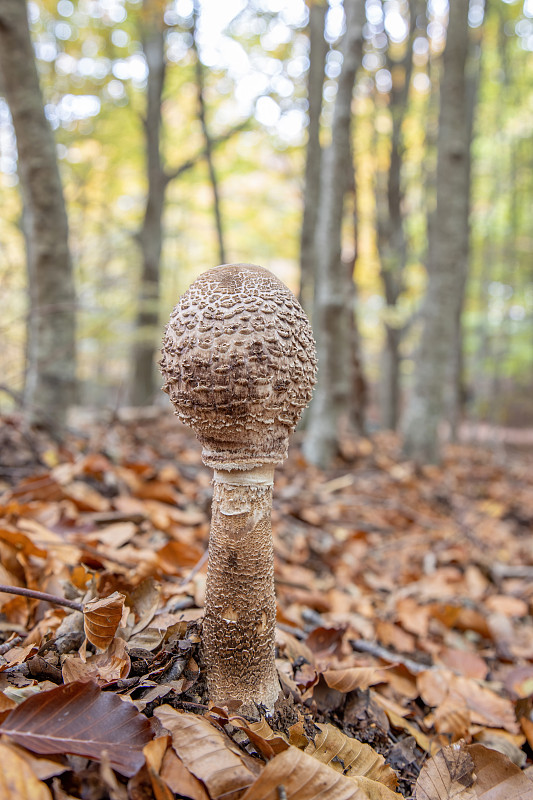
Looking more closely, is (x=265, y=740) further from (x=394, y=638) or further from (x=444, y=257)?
(x=444, y=257)

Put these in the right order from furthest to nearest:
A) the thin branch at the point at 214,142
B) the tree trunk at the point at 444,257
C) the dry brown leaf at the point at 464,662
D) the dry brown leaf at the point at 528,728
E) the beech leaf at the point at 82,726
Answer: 1. the thin branch at the point at 214,142
2. the tree trunk at the point at 444,257
3. the dry brown leaf at the point at 464,662
4. the dry brown leaf at the point at 528,728
5. the beech leaf at the point at 82,726

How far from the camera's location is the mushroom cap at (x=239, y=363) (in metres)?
1.44

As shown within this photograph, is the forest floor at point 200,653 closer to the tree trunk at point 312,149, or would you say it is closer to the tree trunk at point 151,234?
the tree trunk at point 312,149

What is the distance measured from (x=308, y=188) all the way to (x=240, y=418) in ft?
25.4

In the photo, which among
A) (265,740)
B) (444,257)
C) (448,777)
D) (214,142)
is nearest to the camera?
(265,740)

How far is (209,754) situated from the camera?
131 centimetres

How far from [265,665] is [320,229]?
532 centimetres

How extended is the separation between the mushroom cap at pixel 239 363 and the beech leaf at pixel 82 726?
0.64 meters

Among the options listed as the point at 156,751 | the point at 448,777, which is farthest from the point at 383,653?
the point at 156,751

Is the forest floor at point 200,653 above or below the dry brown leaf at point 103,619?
below

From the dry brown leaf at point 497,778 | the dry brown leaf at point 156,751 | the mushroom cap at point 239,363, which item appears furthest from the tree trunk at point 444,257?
the dry brown leaf at point 156,751

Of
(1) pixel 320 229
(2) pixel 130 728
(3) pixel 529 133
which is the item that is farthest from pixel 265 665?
(3) pixel 529 133

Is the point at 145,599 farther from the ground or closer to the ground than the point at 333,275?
closer to the ground

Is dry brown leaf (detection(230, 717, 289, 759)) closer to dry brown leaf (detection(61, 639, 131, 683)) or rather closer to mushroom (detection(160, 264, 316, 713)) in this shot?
mushroom (detection(160, 264, 316, 713))
